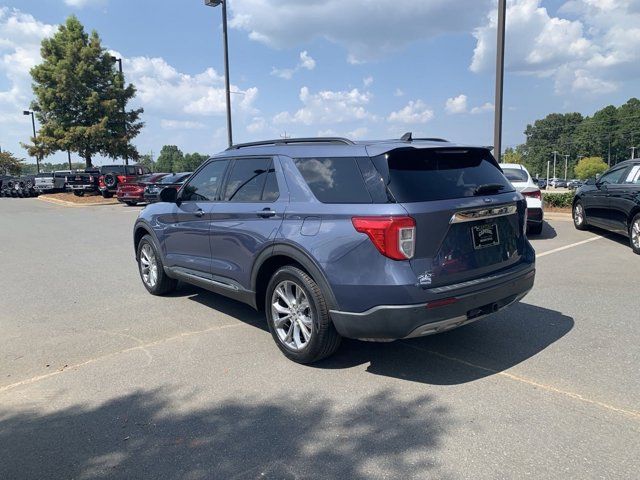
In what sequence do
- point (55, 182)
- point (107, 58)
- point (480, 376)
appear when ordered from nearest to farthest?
1. point (480, 376)
2. point (107, 58)
3. point (55, 182)

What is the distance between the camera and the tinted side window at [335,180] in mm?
3764

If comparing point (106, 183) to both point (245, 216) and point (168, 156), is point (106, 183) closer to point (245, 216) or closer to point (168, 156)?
point (245, 216)

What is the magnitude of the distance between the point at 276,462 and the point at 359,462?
47cm

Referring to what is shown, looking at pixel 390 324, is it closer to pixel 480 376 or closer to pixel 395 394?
pixel 395 394

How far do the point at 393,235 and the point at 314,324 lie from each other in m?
1.01

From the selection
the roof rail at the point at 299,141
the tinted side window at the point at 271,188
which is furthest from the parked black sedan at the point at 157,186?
the tinted side window at the point at 271,188

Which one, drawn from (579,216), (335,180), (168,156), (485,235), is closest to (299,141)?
(335,180)

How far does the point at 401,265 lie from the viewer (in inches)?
139

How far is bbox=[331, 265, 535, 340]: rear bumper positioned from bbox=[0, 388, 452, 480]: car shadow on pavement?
483 millimetres

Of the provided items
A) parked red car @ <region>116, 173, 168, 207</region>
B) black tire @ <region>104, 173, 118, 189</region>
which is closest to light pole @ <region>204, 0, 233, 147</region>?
parked red car @ <region>116, 173, 168, 207</region>

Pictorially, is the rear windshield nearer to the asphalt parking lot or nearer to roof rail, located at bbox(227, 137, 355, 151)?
the asphalt parking lot

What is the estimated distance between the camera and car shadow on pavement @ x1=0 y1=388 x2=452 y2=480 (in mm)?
2824

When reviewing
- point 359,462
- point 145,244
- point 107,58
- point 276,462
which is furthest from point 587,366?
point 107,58

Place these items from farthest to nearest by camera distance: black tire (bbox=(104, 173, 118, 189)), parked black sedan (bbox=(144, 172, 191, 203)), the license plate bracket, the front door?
black tire (bbox=(104, 173, 118, 189))
parked black sedan (bbox=(144, 172, 191, 203))
the front door
the license plate bracket
